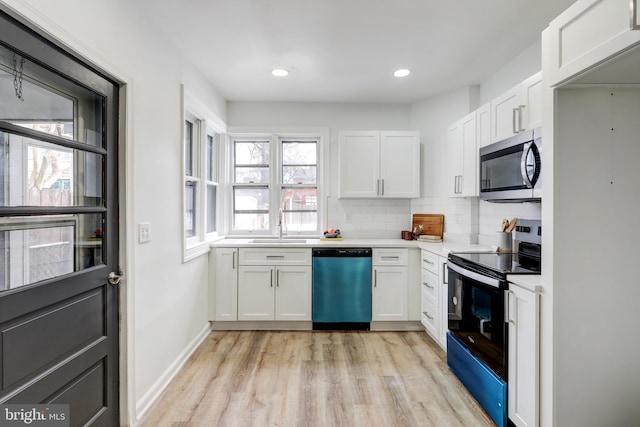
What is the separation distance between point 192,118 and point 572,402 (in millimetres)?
3532

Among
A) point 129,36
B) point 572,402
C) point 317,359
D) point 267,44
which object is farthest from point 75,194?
point 572,402

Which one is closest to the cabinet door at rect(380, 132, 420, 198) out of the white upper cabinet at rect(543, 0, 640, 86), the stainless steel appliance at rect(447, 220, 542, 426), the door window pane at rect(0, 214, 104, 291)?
the stainless steel appliance at rect(447, 220, 542, 426)

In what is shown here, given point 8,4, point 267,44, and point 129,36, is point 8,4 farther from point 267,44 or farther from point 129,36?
point 267,44

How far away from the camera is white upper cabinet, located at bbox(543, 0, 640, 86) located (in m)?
1.21

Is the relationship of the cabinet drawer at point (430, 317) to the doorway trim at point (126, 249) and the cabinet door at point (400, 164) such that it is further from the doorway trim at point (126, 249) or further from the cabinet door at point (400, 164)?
the doorway trim at point (126, 249)

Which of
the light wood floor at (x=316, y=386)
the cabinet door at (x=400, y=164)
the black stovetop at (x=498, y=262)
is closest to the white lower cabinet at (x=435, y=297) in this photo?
the light wood floor at (x=316, y=386)

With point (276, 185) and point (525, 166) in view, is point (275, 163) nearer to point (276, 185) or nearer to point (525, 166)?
point (276, 185)

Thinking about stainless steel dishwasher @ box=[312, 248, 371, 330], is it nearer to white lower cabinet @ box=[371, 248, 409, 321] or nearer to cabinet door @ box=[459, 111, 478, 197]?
white lower cabinet @ box=[371, 248, 409, 321]

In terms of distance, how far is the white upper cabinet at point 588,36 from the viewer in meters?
1.21

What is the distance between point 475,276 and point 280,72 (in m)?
2.46

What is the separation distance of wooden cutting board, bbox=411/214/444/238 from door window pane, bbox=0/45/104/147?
325 cm

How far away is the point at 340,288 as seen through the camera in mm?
3461

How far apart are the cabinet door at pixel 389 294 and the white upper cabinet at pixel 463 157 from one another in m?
1.03

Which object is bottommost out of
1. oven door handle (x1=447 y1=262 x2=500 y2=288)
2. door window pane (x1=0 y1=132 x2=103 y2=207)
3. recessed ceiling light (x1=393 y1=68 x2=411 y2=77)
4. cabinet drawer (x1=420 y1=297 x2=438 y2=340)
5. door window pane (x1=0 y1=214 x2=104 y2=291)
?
cabinet drawer (x1=420 y1=297 x2=438 y2=340)
